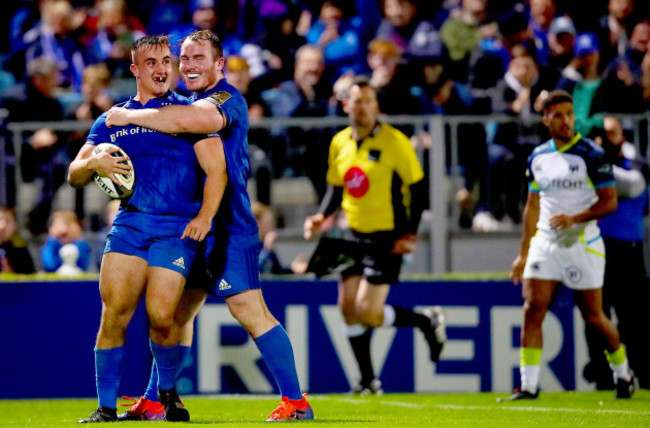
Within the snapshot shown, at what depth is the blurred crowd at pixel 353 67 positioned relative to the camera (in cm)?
1098

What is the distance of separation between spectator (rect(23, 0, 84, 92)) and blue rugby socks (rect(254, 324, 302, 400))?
7.96m

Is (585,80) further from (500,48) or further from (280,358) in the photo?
(280,358)

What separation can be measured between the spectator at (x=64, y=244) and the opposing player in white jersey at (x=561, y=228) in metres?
4.31

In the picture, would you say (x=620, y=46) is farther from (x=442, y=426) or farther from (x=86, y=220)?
(x=442, y=426)

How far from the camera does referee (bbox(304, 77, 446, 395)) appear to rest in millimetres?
9602

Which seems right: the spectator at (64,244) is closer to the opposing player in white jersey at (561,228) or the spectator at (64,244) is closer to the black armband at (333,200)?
the black armband at (333,200)

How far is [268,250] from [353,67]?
3.28 meters

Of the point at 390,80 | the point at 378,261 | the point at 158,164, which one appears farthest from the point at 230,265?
the point at 390,80

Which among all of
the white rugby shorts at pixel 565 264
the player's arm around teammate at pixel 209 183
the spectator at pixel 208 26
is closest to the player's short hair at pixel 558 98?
the white rugby shorts at pixel 565 264

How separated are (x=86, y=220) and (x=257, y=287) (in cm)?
491

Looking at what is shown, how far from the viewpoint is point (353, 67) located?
13.3 metres

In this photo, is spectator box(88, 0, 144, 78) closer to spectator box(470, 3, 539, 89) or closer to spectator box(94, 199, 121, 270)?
spectator box(94, 199, 121, 270)

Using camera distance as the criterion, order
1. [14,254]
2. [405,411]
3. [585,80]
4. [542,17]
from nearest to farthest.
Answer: [405,411] → [14,254] → [585,80] → [542,17]

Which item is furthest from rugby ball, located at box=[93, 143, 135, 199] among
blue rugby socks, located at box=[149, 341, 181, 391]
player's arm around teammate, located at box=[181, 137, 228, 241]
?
blue rugby socks, located at box=[149, 341, 181, 391]
